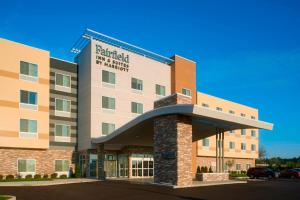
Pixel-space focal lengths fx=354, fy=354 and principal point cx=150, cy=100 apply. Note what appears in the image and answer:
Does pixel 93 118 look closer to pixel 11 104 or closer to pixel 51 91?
pixel 51 91

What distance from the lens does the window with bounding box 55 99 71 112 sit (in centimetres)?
3750

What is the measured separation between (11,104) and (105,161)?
1177cm

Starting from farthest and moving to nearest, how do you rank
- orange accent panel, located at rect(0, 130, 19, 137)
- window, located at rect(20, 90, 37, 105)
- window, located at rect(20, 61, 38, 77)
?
window, located at rect(20, 61, 38, 77)
window, located at rect(20, 90, 37, 105)
orange accent panel, located at rect(0, 130, 19, 137)

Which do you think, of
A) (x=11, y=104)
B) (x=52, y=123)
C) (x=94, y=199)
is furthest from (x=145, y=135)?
(x=94, y=199)

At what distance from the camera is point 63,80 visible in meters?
38.4

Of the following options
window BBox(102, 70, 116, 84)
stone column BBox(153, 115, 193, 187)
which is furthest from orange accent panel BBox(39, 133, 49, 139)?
stone column BBox(153, 115, 193, 187)

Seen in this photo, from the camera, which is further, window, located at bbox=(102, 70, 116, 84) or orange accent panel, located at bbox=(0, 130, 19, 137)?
window, located at bbox=(102, 70, 116, 84)

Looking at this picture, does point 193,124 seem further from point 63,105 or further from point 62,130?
point 63,105

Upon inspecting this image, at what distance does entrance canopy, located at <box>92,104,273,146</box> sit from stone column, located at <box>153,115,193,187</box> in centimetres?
75

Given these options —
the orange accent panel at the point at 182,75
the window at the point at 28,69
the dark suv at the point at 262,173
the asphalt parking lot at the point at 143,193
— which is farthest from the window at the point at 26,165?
the dark suv at the point at 262,173

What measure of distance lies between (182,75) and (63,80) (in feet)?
54.0

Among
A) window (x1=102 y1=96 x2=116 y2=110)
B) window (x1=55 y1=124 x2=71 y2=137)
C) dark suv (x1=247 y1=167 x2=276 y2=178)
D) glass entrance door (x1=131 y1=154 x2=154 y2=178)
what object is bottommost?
dark suv (x1=247 y1=167 x2=276 y2=178)

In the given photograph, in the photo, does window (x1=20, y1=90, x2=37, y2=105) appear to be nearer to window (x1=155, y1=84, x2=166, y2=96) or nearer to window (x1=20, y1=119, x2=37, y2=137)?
window (x1=20, y1=119, x2=37, y2=137)

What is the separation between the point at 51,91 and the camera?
3709cm
